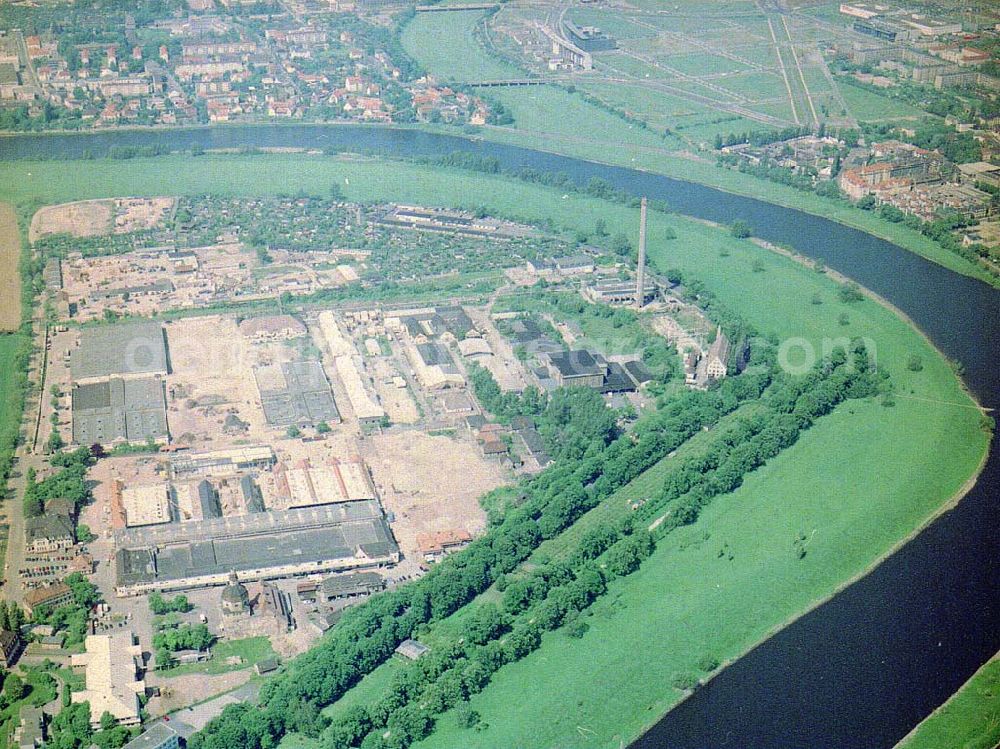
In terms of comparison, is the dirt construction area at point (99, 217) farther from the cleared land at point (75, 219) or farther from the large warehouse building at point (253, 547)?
the large warehouse building at point (253, 547)

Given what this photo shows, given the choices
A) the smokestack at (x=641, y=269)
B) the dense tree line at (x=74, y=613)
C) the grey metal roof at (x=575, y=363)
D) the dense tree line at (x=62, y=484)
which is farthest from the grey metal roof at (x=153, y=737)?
the smokestack at (x=641, y=269)

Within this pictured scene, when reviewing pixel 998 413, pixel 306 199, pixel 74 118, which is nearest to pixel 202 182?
pixel 306 199

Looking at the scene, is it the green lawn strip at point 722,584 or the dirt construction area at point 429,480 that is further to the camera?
the dirt construction area at point 429,480

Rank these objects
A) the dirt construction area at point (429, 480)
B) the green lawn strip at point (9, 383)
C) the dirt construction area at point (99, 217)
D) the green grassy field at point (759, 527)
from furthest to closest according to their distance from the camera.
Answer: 1. the dirt construction area at point (99, 217)
2. the green lawn strip at point (9, 383)
3. the dirt construction area at point (429, 480)
4. the green grassy field at point (759, 527)

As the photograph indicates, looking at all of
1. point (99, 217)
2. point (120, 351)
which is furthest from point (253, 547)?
point (99, 217)

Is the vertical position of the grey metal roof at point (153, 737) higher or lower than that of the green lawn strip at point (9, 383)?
higher

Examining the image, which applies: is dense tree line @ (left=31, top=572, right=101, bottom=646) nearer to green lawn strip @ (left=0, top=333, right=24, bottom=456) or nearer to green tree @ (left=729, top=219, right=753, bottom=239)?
green lawn strip @ (left=0, top=333, right=24, bottom=456)
